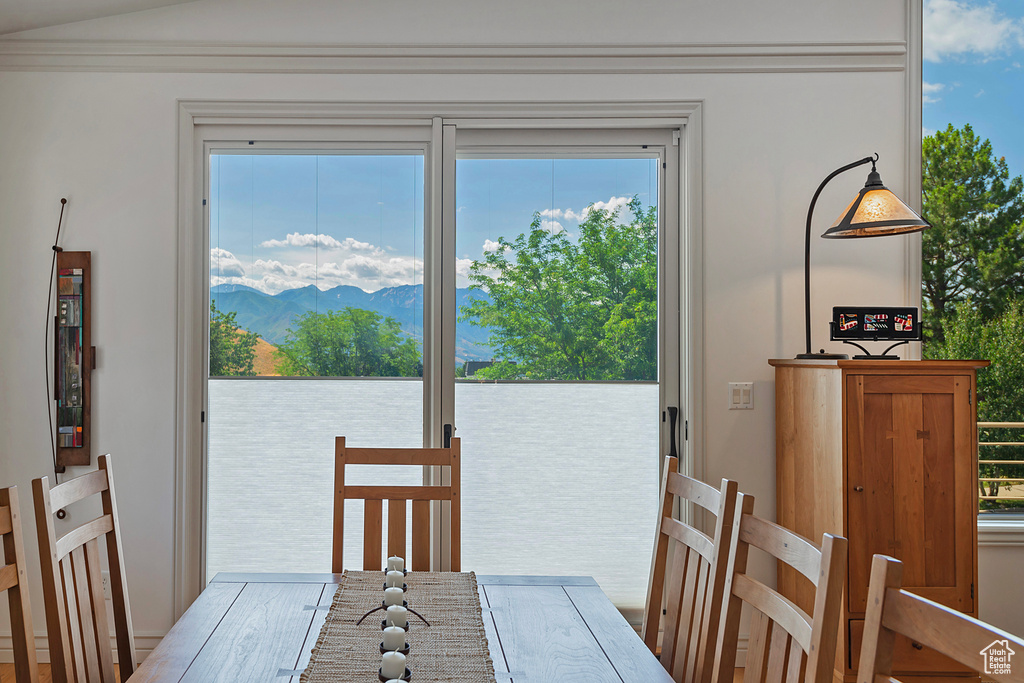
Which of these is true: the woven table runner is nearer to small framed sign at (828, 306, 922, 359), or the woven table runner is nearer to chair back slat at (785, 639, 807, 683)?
chair back slat at (785, 639, 807, 683)

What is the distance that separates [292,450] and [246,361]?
1.43 feet

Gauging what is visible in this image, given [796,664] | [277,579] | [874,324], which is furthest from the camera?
[874,324]

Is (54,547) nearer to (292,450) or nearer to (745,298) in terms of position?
(292,450)

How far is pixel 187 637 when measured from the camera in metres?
1.38

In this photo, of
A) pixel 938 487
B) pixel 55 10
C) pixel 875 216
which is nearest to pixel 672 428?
pixel 938 487

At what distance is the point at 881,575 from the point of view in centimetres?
87

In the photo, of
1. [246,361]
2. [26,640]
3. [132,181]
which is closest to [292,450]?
[246,361]

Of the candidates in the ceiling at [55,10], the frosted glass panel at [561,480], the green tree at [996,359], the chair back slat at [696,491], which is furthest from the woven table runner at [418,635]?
the ceiling at [55,10]

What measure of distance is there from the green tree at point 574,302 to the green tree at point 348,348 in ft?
1.08

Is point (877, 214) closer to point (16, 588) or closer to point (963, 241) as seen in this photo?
point (963, 241)

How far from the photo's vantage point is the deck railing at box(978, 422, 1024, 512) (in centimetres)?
279

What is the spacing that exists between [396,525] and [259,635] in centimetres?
57

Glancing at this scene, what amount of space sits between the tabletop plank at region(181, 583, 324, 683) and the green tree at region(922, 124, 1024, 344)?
2.72m

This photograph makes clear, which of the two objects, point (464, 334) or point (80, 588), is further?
point (464, 334)
